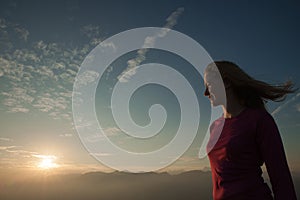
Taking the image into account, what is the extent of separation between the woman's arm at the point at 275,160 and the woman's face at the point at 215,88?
0.91 meters

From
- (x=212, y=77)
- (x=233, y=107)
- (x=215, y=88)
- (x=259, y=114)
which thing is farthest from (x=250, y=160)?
(x=212, y=77)

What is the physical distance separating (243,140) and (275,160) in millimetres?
439

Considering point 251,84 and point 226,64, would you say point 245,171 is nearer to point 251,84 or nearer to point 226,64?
point 251,84

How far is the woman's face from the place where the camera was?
Answer: 433 cm

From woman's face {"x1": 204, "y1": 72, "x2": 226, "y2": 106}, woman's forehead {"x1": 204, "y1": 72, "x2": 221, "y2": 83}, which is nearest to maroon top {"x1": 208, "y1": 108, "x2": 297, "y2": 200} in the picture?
woman's face {"x1": 204, "y1": 72, "x2": 226, "y2": 106}

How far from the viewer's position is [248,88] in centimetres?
423

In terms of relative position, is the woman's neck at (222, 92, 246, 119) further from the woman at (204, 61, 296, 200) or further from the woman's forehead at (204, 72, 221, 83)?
the woman's forehead at (204, 72, 221, 83)

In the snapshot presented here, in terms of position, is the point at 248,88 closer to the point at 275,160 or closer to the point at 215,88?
the point at 215,88

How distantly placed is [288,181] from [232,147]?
0.74 metres

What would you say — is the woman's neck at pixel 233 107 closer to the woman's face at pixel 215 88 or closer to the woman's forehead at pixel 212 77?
the woman's face at pixel 215 88

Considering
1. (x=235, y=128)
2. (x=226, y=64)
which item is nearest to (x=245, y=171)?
(x=235, y=128)

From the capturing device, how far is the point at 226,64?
4336mm

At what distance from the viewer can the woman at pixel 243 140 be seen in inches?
135

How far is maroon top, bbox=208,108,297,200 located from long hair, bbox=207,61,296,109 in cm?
34
